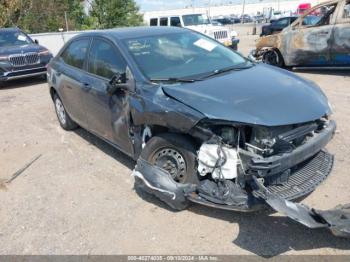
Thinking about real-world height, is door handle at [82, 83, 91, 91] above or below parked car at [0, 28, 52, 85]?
above

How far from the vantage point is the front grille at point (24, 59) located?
11.2 meters

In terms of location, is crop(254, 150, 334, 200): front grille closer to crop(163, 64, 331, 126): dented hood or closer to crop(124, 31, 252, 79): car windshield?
crop(163, 64, 331, 126): dented hood

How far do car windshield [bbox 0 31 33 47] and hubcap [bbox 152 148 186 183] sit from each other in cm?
974

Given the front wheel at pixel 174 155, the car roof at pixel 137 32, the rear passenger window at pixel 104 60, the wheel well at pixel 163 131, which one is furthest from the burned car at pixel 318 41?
the front wheel at pixel 174 155

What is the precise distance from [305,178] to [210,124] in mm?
1083

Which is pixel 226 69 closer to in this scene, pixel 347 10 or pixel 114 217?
pixel 114 217

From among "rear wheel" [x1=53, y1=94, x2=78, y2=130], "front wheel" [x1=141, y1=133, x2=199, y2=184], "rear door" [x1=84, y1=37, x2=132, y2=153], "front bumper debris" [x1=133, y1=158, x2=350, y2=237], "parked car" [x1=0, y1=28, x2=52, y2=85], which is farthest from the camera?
"parked car" [x1=0, y1=28, x2=52, y2=85]

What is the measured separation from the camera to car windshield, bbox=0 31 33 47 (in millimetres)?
11852

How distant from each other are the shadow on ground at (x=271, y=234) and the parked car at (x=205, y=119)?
0.99 ft

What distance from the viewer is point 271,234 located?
132 inches

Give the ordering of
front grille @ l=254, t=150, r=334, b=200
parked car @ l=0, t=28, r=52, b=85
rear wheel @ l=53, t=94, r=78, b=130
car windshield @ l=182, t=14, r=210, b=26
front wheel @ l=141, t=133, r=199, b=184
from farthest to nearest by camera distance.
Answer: car windshield @ l=182, t=14, r=210, b=26 → parked car @ l=0, t=28, r=52, b=85 → rear wheel @ l=53, t=94, r=78, b=130 → front wheel @ l=141, t=133, r=199, b=184 → front grille @ l=254, t=150, r=334, b=200

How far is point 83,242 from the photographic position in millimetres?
3455

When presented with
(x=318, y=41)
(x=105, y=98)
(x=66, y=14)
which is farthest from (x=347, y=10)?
(x=66, y=14)

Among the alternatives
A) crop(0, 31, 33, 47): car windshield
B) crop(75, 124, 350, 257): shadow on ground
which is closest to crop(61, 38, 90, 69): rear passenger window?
crop(75, 124, 350, 257): shadow on ground
